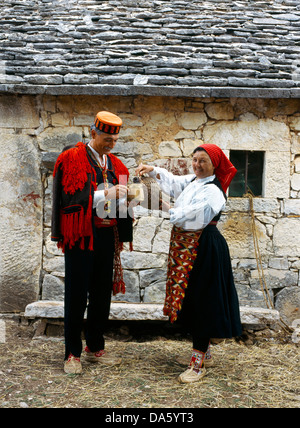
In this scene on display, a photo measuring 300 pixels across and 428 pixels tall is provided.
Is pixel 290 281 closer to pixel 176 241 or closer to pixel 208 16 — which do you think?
pixel 176 241

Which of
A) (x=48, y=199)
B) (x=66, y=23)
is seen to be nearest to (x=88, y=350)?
(x=48, y=199)

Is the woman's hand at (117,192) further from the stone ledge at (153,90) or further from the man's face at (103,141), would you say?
the stone ledge at (153,90)

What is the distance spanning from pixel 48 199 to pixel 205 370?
2.56 meters

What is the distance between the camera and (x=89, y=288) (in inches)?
140

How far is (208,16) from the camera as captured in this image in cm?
557

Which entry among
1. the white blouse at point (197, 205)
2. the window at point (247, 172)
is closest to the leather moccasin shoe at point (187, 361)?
the white blouse at point (197, 205)

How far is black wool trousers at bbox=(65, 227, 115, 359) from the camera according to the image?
334cm

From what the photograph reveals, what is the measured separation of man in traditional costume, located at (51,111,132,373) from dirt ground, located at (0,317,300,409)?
0.85ft

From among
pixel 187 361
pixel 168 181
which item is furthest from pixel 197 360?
pixel 168 181

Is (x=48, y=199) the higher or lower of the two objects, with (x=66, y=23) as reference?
lower

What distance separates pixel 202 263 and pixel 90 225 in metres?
0.92

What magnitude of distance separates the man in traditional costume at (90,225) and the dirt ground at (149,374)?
258 mm

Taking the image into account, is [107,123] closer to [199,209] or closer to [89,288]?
[199,209]

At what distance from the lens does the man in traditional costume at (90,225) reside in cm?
324
